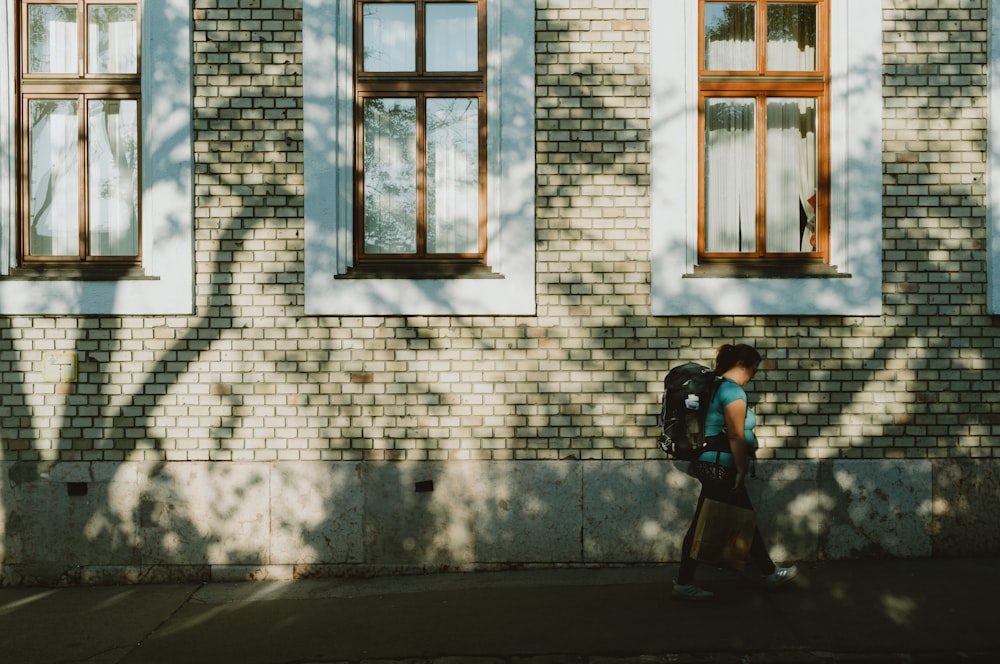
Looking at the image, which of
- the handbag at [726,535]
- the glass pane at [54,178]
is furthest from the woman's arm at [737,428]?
the glass pane at [54,178]

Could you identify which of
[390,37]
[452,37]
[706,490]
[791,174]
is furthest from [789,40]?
[706,490]

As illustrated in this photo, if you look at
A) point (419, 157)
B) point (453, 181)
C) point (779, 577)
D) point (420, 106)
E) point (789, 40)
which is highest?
point (789, 40)

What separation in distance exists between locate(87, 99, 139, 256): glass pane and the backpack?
A: 4.09 metres

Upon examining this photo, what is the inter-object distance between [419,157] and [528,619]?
341 centimetres

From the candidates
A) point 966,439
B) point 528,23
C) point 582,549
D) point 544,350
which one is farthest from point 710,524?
point 528,23

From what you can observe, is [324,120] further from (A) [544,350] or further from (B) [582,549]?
(B) [582,549]

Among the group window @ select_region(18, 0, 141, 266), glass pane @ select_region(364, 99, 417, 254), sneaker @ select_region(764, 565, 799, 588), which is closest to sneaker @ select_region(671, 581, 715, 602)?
sneaker @ select_region(764, 565, 799, 588)

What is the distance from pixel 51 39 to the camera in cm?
646

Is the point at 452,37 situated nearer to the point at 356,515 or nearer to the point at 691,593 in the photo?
the point at 356,515

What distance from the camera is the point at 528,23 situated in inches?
244

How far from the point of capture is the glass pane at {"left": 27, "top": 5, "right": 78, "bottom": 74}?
6.45 m

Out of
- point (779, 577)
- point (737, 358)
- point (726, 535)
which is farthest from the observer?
point (779, 577)

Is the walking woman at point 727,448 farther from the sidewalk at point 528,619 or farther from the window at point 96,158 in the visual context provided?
the window at point 96,158

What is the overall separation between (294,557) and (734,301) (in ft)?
12.0
